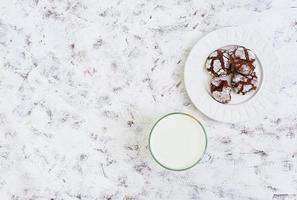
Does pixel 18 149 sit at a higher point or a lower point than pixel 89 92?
lower

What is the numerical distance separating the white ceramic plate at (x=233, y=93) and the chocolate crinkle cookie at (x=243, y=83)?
0.05ft

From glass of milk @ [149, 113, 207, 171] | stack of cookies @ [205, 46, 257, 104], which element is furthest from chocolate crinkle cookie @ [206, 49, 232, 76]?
glass of milk @ [149, 113, 207, 171]

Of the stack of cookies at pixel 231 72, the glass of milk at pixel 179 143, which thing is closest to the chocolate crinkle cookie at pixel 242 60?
the stack of cookies at pixel 231 72

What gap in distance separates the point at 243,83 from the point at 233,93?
37 millimetres

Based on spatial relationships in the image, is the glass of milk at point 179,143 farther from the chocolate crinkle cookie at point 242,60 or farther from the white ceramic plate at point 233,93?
the chocolate crinkle cookie at point 242,60

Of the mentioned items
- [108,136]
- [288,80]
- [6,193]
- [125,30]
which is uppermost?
[125,30]

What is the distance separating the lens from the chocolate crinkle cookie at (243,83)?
1338mm

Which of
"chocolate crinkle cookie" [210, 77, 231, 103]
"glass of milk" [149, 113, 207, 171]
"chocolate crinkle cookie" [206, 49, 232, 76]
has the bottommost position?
"glass of milk" [149, 113, 207, 171]

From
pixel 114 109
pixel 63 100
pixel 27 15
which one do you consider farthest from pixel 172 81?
pixel 27 15

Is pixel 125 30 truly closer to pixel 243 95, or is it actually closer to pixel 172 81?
pixel 172 81

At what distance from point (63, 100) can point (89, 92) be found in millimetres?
65

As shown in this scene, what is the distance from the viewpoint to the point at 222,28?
137 centimetres

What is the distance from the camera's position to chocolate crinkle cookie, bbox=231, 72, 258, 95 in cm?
134

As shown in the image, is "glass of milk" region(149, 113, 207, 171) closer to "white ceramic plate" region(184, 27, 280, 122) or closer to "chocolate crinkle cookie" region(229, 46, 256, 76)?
"white ceramic plate" region(184, 27, 280, 122)
